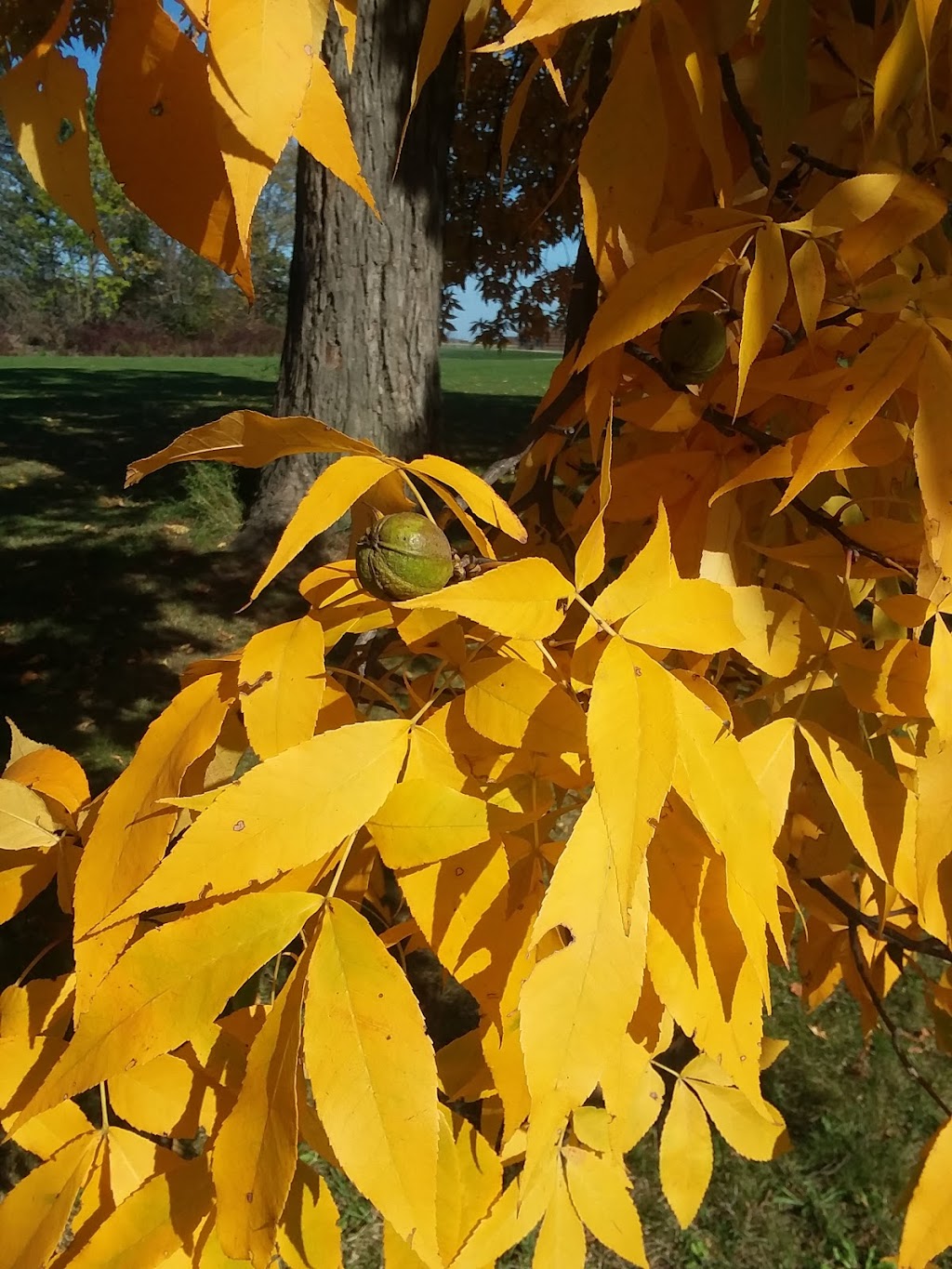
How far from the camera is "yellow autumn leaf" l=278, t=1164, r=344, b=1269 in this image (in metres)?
0.56

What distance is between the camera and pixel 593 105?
2.79 ft

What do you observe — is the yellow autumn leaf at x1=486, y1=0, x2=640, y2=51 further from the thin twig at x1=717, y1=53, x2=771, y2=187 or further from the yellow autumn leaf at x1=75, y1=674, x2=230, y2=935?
the yellow autumn leaf at x1=75, y1=674, x2=230, y2=935

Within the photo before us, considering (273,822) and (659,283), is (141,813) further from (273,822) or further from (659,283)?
(659,283)

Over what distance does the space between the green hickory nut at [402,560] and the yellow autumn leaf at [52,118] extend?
22 centimetres

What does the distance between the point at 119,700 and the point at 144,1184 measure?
2.88 m

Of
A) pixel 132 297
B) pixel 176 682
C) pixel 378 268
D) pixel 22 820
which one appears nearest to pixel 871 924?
pixel 22 820

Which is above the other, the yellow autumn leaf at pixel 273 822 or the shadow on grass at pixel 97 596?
the yellow autumn leaf at pixel 273 822

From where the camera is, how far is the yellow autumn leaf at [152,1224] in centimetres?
52

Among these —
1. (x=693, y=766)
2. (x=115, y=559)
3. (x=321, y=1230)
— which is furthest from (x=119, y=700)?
(x=693, y=766)

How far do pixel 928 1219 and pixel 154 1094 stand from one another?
20.5 inches

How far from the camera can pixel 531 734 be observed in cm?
48

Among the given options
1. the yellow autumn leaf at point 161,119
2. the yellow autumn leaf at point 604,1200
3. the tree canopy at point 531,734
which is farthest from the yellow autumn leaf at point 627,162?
the yellow autumn leaf at point 604,1200

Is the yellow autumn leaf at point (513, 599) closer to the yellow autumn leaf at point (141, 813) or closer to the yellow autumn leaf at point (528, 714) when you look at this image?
the yellow autumn leaf at point (528, 714)

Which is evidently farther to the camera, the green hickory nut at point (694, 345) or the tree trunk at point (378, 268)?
the tree trunk at point (378, 268)
